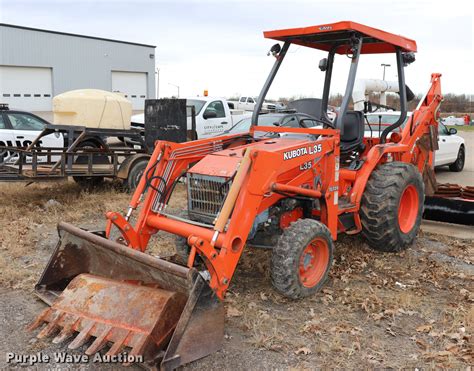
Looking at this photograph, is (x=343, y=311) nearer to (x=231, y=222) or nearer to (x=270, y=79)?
(x=231, y=222)

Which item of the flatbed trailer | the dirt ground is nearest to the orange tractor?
the dirt ground

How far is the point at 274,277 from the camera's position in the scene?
178 inches

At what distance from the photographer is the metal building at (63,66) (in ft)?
100

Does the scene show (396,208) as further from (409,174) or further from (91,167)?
(91,167)

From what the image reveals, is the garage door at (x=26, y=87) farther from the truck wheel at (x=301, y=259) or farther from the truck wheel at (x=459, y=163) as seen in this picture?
the truck wheel at (x=301, y=259)

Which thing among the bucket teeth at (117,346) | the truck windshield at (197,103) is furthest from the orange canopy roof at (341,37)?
the truck windshield at (197,103)

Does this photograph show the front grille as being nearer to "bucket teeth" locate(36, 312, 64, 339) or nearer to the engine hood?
the engine hood

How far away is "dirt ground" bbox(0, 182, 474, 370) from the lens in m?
3.86

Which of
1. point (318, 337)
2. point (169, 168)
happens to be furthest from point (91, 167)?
point (318, 337)

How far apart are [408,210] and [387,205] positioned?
922 mm

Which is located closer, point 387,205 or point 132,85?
point 387,205

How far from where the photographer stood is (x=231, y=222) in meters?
4.17

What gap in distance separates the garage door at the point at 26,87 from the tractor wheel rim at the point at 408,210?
28407mm

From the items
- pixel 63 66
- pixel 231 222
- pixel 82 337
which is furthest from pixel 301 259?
pixel 63 66
